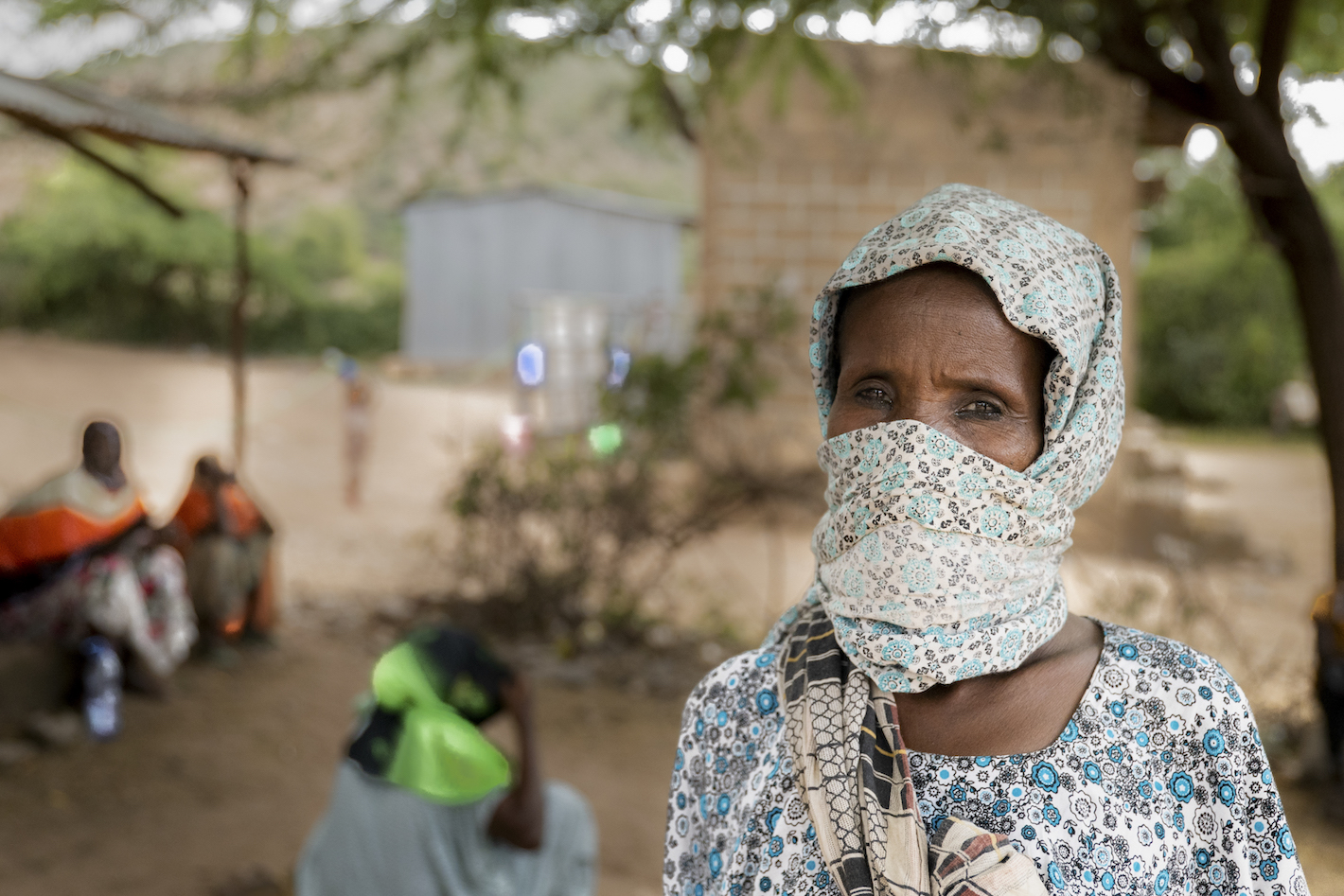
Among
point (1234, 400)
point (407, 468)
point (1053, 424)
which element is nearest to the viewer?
point (1053, 424)

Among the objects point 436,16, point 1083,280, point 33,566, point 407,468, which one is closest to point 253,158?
point 436,16

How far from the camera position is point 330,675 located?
6113mm

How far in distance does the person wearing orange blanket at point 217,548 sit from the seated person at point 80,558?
0.68 m

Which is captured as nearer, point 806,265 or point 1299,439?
point 806,265

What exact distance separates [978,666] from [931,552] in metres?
0.13

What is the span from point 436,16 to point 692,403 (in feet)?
9.17

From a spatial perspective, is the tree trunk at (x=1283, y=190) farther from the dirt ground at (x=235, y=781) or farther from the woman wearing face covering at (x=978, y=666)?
the woman wearing face covering at (x=978, y=666)

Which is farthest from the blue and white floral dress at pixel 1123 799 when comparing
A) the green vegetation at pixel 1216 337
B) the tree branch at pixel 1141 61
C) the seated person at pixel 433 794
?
the green vegetation at pixel 1216 337

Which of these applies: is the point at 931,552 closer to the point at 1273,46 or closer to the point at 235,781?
the point at 235,781

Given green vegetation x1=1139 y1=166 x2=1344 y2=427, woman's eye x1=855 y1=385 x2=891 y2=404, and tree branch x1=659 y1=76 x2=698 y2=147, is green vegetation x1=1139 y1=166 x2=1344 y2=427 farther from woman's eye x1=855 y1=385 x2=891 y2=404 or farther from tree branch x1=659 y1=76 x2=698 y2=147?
woman's eye x1=855 y1=385 x2=891 y2=404

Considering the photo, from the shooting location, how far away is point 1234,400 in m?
20.9

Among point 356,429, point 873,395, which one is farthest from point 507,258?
point 873,395

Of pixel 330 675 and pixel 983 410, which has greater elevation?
pixel 983 410

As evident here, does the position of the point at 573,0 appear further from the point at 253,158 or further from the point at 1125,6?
the point at 1125,6
